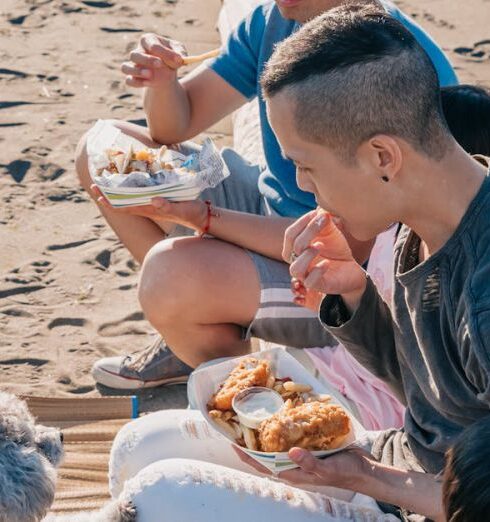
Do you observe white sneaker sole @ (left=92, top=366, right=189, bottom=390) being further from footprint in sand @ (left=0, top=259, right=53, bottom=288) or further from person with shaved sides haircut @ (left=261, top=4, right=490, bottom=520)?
person with shaved sides haircut @ (left=261, top=4, right=490, bottom=520)

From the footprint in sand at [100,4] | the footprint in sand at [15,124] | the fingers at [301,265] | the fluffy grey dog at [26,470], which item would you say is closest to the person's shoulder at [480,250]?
the fingers at [301,265]

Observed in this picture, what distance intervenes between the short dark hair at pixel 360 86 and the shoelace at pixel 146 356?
2.21m

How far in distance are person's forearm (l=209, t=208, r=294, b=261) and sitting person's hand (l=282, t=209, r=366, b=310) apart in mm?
837

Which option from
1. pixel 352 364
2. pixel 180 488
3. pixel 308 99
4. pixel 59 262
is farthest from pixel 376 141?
pixel 59 262

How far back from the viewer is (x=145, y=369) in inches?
176

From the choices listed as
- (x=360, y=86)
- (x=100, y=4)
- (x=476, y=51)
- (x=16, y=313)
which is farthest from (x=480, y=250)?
(x=100, y=4)

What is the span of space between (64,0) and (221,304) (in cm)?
541

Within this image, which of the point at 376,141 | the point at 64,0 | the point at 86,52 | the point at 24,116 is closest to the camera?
the point at 376,141

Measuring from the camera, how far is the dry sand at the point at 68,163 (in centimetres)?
482

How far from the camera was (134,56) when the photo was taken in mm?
4176

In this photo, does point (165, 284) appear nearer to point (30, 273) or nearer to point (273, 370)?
point (273, 370)

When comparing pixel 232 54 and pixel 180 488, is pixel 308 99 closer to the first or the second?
pixel 180 488

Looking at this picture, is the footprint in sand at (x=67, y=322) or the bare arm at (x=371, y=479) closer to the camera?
the bare arm at (x=371, y=479)

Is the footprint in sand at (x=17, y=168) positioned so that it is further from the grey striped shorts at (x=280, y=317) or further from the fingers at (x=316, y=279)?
the fingers at (x=316, y=279)
